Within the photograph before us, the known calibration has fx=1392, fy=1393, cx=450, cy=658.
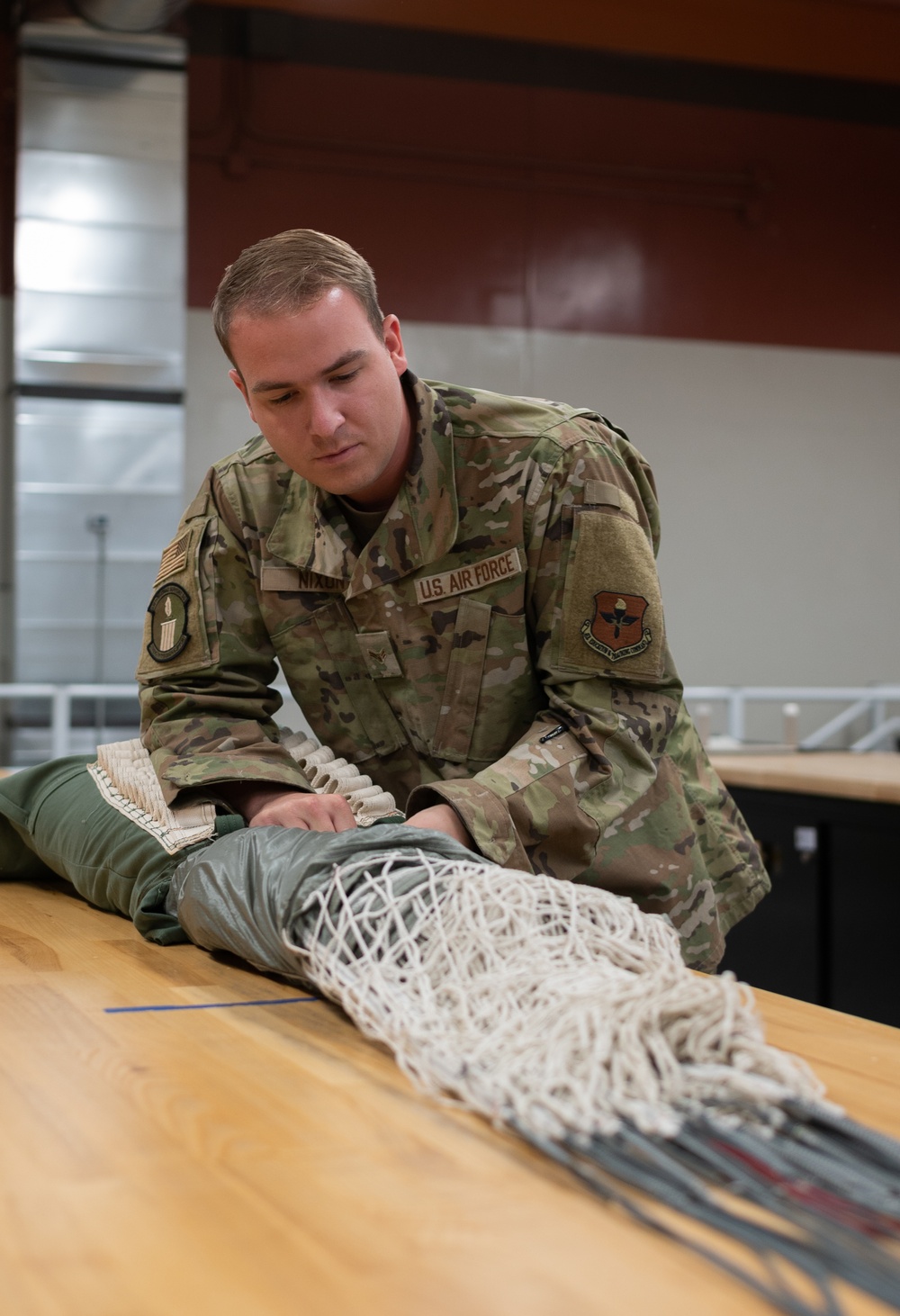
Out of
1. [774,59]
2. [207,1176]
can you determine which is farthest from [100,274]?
[207,1176]

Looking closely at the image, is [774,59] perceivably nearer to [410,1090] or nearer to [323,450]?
[323,450]

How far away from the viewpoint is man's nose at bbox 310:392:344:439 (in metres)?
1.36

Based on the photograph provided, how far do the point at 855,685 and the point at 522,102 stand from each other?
127 inches

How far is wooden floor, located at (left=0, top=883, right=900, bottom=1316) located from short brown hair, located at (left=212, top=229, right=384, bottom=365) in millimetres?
704

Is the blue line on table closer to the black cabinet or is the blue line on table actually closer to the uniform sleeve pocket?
the uniform sleeve pocket

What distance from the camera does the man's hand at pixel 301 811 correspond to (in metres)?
1.26

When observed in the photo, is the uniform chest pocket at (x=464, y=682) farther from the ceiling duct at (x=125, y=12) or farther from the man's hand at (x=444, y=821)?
the ceiling duct at (x=125, y=12)

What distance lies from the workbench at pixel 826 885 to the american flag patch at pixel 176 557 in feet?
4.60

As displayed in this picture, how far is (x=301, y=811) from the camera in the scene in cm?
127

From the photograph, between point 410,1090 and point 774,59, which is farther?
point 774,59

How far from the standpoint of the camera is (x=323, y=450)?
1399mm

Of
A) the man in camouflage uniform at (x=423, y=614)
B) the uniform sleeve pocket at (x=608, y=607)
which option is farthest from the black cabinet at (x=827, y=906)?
the uniform sleeve pocket at (x=608, y=607)

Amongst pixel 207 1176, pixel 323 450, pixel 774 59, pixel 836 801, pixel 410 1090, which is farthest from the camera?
pixel 774 59

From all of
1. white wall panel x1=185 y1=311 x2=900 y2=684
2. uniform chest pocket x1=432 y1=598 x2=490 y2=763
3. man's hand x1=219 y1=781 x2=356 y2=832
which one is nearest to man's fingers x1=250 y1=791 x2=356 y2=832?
man's hand x1=219 y1=781 x2=356 y2=832
